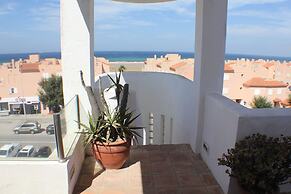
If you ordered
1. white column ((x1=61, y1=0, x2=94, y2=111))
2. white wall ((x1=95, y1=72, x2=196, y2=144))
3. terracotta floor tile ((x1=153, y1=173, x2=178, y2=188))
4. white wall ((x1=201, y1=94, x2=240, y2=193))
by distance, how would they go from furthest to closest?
white wall ((x1=95, y1=72, x2=196, y2=144)), white column ((x1=61, y1=0, x2=94, y2=111)), terracotta floor tile ((x1=153, y1=173, x2=178, y2=188)), white wall ((x1=201, y1=94, x2=240, y2=193))

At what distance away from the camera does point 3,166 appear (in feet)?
10.9

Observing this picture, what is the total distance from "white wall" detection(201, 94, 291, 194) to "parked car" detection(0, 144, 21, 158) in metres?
2.80

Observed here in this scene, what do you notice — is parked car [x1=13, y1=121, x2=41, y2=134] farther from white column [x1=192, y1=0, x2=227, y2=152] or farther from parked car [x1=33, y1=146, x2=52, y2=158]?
white column [x1=192, y1=0, x2=227, y2=152]

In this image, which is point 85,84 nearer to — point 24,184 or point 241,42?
point 24,184

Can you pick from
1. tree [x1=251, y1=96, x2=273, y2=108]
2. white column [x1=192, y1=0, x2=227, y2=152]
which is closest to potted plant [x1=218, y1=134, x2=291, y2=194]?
white column [x1=192, y1=0, x2=227, y2=152]

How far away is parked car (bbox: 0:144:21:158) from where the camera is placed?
335cm

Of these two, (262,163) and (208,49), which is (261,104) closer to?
(208,49)

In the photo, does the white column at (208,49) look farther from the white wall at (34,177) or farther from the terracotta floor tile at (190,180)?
the white wall at (34,177)

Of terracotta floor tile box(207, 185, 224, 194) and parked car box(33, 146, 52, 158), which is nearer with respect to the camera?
parked car box(33, 146, 52, 158)

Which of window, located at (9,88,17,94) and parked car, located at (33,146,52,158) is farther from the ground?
parked car, located at (33,146,52,158)

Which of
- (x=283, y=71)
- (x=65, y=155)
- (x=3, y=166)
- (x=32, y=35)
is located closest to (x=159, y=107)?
(x=65, y=155)

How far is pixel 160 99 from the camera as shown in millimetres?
7617

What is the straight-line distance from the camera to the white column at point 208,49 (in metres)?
4.39

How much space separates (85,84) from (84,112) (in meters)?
0.51
